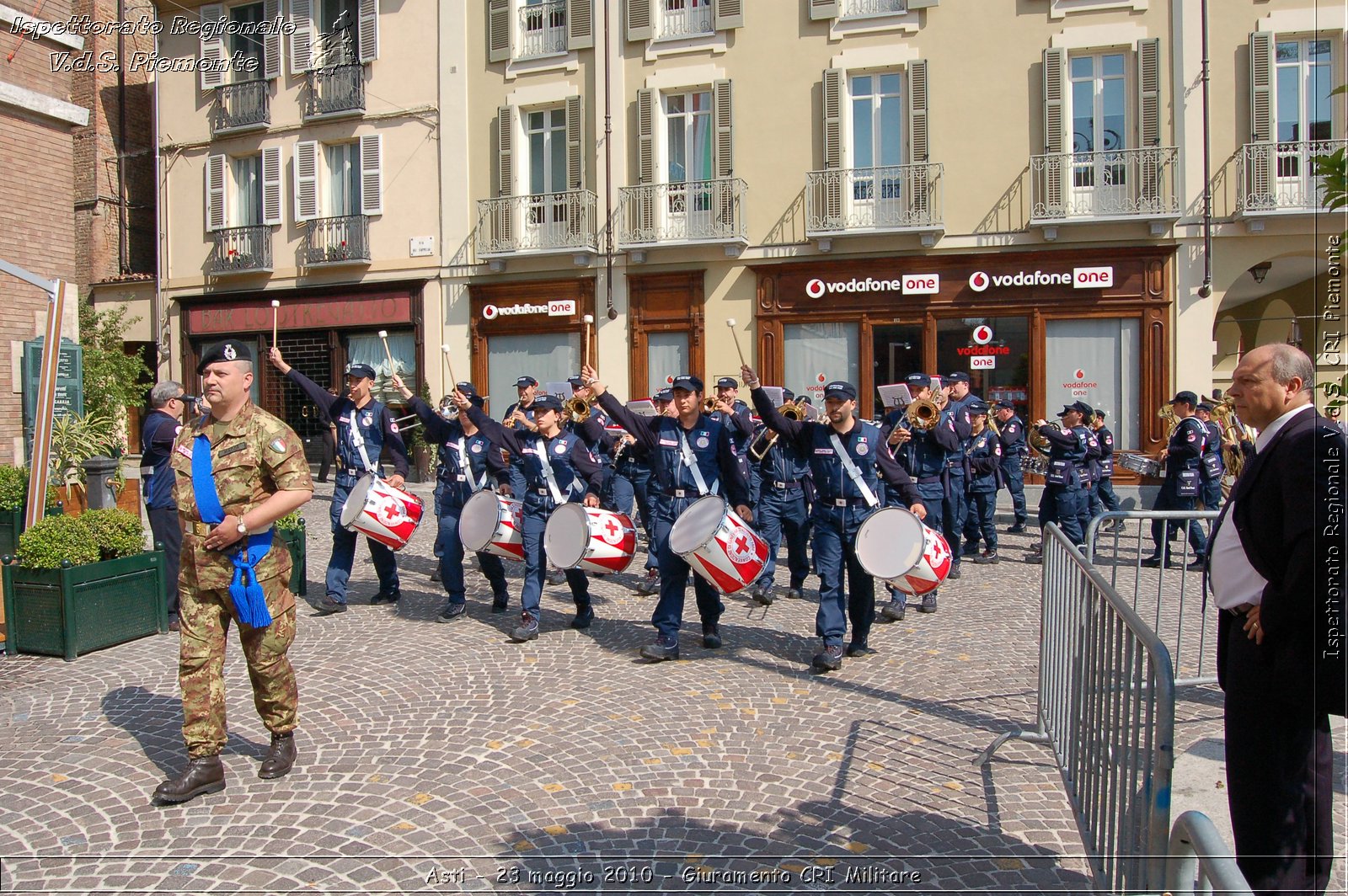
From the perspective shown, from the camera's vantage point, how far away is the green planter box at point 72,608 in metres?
6.66

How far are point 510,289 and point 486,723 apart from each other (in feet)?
54.2

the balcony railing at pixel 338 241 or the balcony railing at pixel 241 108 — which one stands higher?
the balcony railing at pixel 241 108

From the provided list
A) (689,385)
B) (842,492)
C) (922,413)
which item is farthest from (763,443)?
(842,492)

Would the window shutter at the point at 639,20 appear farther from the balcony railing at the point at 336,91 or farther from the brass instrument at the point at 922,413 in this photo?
the brass instrument at the point at 922,413

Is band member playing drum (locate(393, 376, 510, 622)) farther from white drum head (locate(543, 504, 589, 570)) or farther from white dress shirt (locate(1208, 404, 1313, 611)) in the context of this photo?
white dress shirt (locate(1208, 404, 1313, 611))

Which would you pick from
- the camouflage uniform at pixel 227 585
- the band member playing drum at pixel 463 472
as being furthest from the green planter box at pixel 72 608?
the camouflage uniform at pixel 227 585

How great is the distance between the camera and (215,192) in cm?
2361

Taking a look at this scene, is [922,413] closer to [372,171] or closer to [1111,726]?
[1111,726]

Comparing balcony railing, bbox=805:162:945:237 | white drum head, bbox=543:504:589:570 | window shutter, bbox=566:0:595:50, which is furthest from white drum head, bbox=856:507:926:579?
window shutter, bbox=566:0:595:50

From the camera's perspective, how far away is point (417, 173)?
21.6 metres

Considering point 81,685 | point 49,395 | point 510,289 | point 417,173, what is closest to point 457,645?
point 81,685

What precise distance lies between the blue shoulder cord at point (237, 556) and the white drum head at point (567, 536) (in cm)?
264

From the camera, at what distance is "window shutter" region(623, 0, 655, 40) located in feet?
64.6

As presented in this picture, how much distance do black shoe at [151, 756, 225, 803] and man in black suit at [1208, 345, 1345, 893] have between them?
411 centimetres
